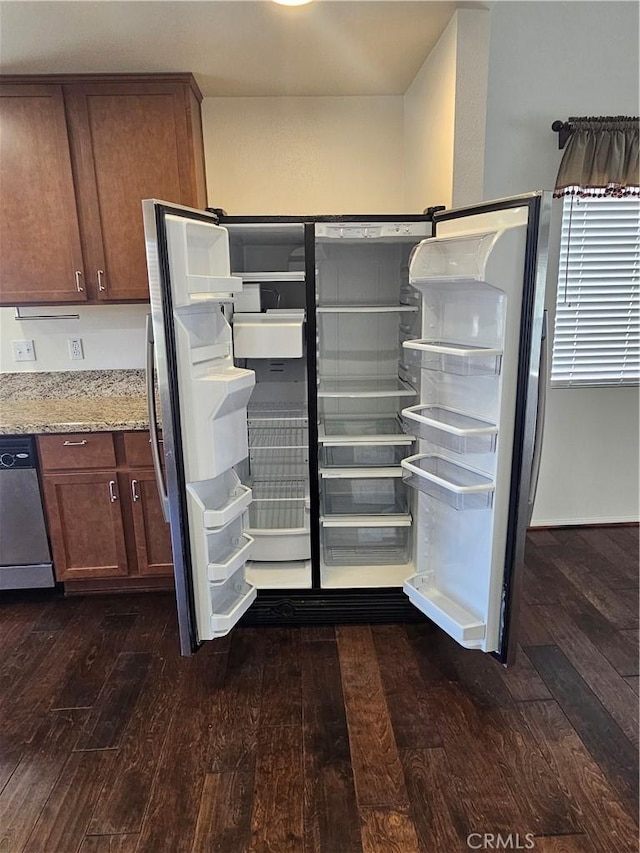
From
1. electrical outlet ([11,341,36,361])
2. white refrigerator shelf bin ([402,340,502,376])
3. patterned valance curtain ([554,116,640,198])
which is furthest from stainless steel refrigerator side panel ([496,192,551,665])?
electrical outlet ([11,341,36,361])

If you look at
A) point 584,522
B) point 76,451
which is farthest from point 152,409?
point 584,522

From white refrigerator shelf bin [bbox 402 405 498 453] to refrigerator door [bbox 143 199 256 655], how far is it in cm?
69

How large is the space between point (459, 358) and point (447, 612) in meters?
0.94

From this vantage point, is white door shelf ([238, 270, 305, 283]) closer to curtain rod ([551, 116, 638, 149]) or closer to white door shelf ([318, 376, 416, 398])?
white door shelf ([318, 376, 416, 398])

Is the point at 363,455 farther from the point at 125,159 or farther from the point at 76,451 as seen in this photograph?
the point at 125,159

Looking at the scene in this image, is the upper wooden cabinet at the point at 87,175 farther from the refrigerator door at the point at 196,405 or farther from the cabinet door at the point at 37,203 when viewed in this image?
the refrigerator door at the point at 196,405

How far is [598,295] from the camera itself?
2877 millimetres

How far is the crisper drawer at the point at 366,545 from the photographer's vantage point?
2574 millimetres

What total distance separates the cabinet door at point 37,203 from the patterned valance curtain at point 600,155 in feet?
7.99

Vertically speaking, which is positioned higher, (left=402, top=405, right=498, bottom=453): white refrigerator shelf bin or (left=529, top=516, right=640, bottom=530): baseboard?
(left=402, top=405, right=498, bottom=453): white refrigerator shelf bin

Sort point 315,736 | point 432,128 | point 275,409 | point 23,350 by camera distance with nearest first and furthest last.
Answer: point 315,736 → point 432,128 → point 275,409 → point 23,350

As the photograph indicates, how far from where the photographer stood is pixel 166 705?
192 centimetres

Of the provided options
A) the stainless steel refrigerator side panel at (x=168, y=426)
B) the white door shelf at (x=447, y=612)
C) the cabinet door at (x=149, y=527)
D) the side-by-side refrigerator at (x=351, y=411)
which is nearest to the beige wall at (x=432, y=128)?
the side-by-side refrigerator at (x=351, y=411)

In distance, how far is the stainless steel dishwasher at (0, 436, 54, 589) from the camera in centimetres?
242
